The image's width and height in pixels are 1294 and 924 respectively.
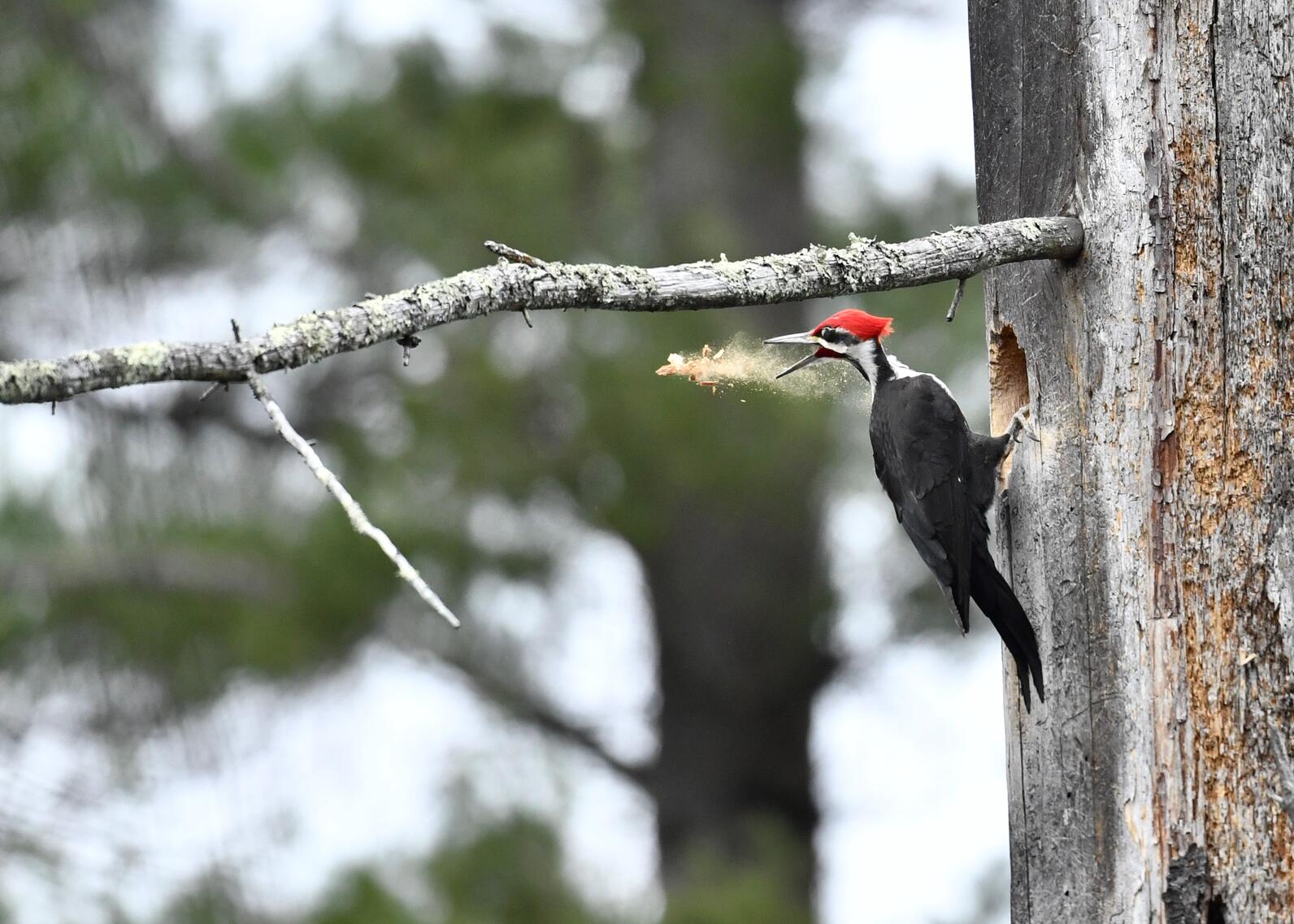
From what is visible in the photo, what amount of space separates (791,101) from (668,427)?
180 cm

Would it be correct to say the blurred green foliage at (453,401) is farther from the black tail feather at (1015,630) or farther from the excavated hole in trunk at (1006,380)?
the black tail feather at (1015,630)

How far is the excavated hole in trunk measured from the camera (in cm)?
218

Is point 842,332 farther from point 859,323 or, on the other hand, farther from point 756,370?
point 756,370

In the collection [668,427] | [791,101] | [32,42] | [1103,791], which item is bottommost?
[1103,791]

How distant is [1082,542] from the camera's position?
72.9 inches

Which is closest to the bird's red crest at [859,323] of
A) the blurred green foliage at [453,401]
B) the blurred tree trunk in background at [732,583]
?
the blurred green foliage at [453,401]

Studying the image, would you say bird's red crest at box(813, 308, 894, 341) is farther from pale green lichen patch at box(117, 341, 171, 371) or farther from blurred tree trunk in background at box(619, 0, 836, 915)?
blurred tree trunk in background at box(619, 0, 836, 915)

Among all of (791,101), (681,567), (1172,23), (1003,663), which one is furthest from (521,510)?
(1172,23)

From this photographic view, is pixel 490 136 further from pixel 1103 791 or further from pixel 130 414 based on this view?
pixel 1103 791

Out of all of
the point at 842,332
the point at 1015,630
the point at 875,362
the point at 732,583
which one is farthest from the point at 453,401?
the point at 1015,630

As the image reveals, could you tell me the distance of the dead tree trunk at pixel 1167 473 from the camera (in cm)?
168

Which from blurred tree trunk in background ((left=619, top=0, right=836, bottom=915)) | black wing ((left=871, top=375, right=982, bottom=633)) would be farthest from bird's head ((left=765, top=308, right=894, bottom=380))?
blurred tree trunk in background ((left=619, top=0, right=836, bottom=915))

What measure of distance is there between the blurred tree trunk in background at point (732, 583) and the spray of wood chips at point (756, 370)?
119 inches

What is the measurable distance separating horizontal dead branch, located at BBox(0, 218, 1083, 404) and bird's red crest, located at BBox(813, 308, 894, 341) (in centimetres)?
61
